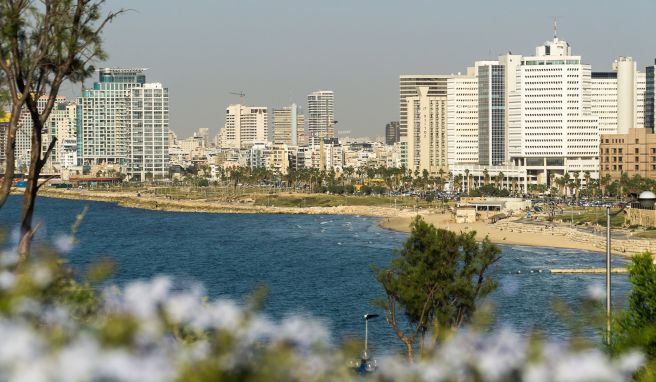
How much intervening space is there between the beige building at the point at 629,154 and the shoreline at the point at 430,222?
34.9 metres

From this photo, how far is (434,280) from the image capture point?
2744cm

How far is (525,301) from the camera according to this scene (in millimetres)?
50625

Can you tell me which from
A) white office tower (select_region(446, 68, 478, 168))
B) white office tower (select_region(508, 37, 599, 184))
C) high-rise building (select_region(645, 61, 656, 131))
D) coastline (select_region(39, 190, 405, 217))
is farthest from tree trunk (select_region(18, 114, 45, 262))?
high-rise building (select_region(645, 61, 656, 131))

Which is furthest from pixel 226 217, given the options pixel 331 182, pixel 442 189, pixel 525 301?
pixel 525 301

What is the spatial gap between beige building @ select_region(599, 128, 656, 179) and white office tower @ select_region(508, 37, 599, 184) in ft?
21.8

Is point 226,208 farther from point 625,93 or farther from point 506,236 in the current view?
point 625,93

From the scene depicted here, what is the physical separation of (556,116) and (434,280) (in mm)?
136690

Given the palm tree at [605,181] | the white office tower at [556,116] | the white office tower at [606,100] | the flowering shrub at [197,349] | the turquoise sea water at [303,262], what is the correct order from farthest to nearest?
the white office tower at [606,100] < the white office tower at [556,116] < the palm tree at [605,181] < the turquoise sea water at [303,262] < the flowering shrub at [197,349]

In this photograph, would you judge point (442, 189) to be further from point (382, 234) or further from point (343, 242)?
point (343, 242)

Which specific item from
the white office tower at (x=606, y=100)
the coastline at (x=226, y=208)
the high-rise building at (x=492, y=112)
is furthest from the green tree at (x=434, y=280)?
the white office tower at (x=606, y=100)

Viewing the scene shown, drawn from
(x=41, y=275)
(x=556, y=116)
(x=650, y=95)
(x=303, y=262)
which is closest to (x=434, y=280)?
(x=41, y=275)

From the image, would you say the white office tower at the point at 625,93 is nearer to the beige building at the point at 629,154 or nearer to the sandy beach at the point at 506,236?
the beige building at the point at 629,154

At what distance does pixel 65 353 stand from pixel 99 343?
1.06ft

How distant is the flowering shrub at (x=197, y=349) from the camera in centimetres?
436
